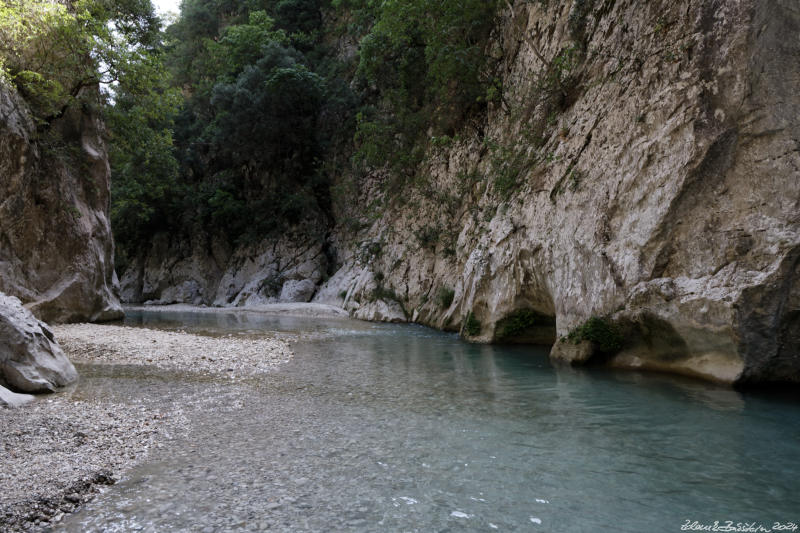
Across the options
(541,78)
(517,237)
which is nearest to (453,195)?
(541,78)

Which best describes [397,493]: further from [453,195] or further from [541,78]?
[453,195]

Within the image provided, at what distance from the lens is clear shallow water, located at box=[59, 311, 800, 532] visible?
10.6 ft

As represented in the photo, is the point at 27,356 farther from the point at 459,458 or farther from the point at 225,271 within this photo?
the point at 225,271

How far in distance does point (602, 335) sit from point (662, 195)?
2.67m

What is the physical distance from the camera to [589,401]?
636 centimetres

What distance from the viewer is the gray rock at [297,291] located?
29.2 meters

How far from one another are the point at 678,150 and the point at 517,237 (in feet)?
16.1

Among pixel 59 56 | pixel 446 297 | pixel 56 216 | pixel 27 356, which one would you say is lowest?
pixel 27 356

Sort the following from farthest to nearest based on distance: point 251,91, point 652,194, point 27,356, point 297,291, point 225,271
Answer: point 225,271 < point 251,91 < point 297,291 < point 652,194 < point 27,356

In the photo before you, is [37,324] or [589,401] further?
[37,324]

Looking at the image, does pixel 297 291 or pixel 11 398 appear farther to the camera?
pixel 297 291

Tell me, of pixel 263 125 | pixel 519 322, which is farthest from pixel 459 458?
pixel 263 125

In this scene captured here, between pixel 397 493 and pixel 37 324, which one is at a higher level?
pixel 37 324

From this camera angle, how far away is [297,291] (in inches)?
1160
